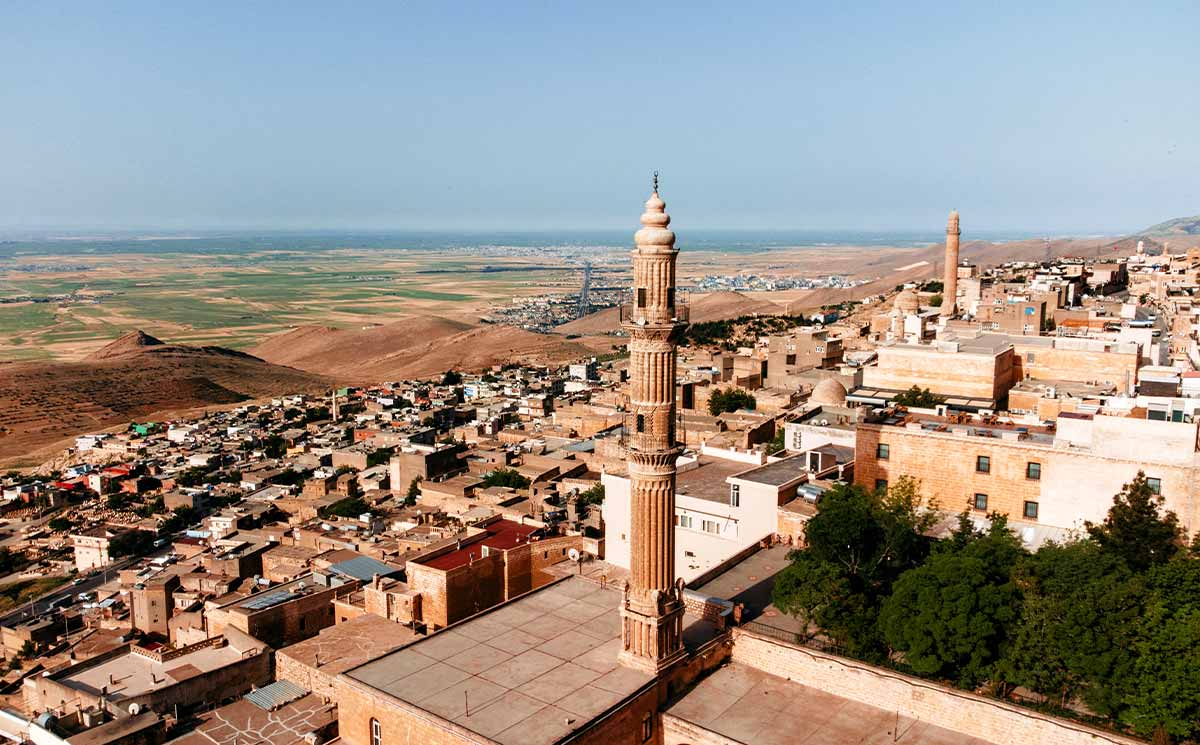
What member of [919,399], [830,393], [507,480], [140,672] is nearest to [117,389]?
[507,480]

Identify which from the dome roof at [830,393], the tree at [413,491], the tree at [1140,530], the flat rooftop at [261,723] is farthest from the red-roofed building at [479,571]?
the dome roof at [830,393]

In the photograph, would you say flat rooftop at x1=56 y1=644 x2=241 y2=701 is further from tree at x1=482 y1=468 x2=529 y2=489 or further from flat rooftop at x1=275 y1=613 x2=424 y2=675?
tree at x1=482 y1=468 x2=529 y2=489

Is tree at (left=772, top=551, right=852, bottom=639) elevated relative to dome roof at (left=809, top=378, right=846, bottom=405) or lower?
lower

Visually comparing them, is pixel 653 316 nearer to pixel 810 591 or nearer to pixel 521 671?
pixel 810 591

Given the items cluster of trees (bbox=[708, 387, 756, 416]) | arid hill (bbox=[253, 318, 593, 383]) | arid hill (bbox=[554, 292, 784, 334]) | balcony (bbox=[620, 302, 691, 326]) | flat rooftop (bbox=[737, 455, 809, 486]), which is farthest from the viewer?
arid hill (bbox=[554, 292, 784, 334])

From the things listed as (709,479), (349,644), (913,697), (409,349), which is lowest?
(409,349)

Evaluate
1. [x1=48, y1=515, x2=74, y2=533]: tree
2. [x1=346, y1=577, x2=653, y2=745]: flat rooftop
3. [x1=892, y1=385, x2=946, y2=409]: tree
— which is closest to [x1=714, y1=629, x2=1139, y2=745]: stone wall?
[x1=346, y1=577, x2=653, y2=745]: flat rooftop

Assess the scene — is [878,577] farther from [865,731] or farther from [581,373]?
[581,373]
